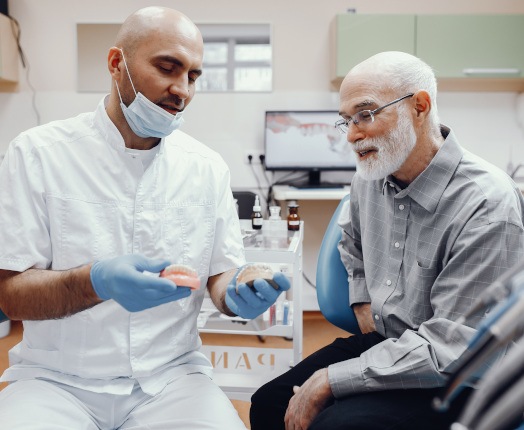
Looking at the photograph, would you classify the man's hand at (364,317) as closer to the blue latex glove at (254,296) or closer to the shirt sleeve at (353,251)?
the shirt sleeve at (353,251)

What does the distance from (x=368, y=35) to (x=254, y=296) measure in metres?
2.55

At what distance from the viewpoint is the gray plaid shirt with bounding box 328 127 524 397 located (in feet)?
→ 3.50

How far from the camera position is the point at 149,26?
1229 millimetres

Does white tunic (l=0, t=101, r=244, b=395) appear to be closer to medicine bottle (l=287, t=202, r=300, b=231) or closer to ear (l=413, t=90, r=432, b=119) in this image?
ear (l=413, t=90, r=432, b=119)

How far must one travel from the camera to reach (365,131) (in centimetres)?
134

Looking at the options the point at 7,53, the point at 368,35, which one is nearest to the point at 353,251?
the point at 368,35

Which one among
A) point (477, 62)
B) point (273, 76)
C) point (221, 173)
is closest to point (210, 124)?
point (273, 76)

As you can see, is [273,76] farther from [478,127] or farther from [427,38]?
[478,127]

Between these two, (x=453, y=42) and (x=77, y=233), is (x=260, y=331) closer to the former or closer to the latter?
(x=77, y=233)

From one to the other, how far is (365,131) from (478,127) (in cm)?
255

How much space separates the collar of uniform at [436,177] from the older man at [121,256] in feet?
1.43

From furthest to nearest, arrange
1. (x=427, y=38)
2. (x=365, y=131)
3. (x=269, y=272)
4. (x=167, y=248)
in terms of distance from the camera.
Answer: (x=427, y=38), (x=365, y=131), (x=167, y=248), (x=269, y=272)

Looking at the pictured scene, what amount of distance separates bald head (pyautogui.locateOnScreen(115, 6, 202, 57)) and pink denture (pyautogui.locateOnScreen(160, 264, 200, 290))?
59cm

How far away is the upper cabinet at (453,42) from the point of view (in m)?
3.14
